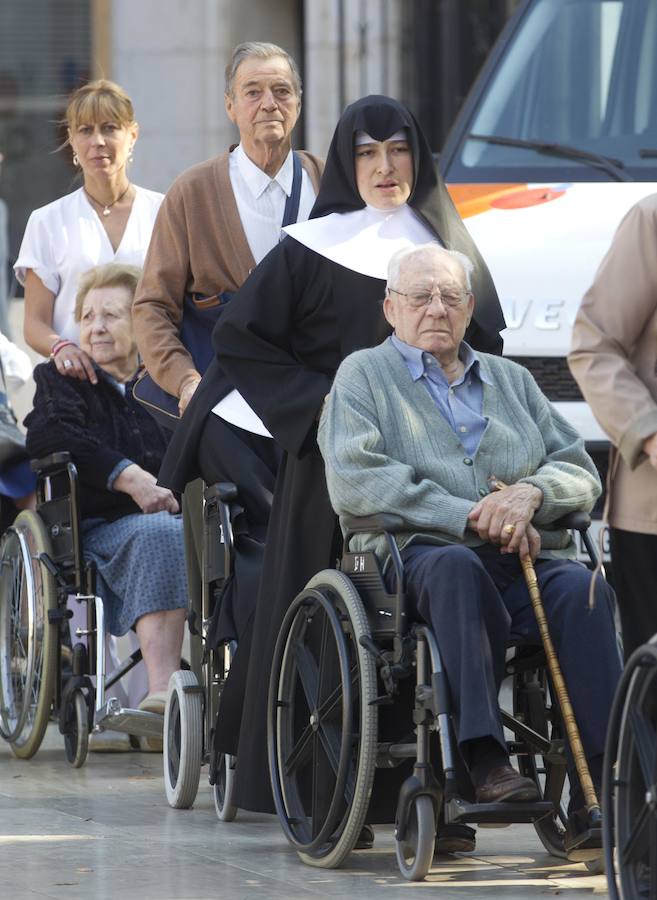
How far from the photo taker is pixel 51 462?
7598mm

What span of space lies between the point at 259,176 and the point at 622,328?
2.31 meters

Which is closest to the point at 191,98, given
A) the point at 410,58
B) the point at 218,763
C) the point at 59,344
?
the point at 410,58

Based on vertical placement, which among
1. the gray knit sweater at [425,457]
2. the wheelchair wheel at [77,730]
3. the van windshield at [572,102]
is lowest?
the wheelchair wheel at [77,730]

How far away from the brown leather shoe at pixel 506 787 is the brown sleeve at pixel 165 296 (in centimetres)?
204

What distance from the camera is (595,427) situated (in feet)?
26.1

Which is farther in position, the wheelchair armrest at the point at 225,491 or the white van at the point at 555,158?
the white van at the point at 555,158

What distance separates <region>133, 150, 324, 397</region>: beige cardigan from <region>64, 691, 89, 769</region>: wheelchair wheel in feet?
3.72

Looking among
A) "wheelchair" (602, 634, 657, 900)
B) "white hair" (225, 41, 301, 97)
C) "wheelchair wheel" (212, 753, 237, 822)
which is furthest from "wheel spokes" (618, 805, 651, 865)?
"white hair" (225, 41, 301, 97)

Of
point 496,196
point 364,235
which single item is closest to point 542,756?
point 364,235

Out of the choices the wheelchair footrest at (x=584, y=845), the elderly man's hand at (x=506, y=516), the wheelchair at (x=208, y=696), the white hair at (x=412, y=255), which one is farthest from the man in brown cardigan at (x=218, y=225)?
the wheelchair footrest at (x=584, y=845)

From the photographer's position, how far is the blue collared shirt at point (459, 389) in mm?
5758

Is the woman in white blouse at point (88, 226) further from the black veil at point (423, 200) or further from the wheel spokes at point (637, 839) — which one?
the wheel spokes at point (637, 839)

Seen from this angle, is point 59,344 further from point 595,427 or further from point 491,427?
point 491,427

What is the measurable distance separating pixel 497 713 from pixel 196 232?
2.23 m
